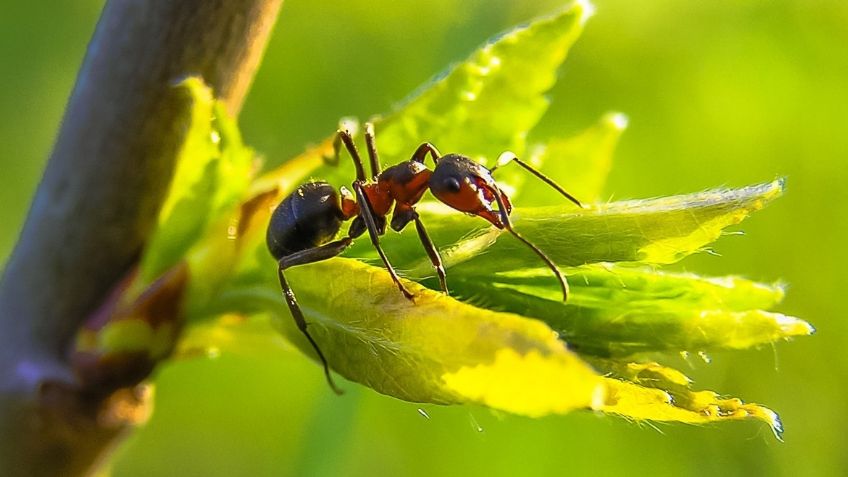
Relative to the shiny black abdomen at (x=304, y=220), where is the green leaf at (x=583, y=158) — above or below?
above

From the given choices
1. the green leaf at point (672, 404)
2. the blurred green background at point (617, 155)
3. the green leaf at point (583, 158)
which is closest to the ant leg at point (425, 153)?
Result: the green leaf at point (583, 158)

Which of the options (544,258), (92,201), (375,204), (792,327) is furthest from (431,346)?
(375,204)

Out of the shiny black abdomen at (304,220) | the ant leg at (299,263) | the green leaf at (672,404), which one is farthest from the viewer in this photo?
the shiny black abdomen at (304,220)

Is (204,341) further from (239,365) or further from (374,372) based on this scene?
(239,365)

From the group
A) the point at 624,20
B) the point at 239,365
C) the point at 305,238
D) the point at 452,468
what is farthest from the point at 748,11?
the point at 305,238

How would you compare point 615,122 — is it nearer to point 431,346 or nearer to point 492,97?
point 492,97

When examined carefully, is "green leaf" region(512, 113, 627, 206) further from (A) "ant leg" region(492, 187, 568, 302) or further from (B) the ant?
(A) "ant leg" region(492, 187, 568, 302)

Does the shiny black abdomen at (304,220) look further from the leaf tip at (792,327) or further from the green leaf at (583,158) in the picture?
the leaf tip at (792,327)
